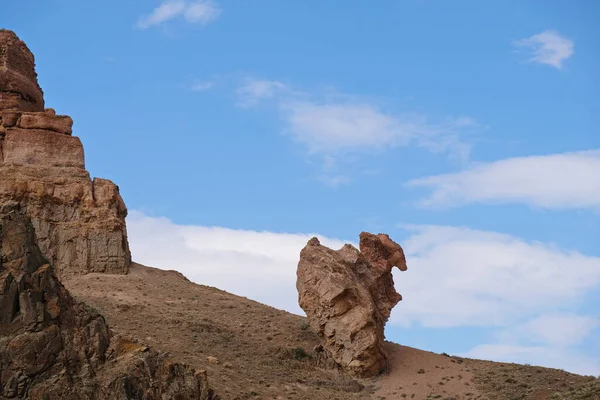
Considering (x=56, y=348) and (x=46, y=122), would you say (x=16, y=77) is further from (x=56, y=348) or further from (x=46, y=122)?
(x=56, y=348)

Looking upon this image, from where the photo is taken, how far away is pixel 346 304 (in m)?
50.8

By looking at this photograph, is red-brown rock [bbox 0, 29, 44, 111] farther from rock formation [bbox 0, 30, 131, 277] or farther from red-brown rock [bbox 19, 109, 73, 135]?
red-brown rock [bbox 19, 109, 73, 135]

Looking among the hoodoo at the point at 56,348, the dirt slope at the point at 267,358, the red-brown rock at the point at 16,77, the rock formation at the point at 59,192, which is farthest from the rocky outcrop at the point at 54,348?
the red-brown rock at the point at 16,77

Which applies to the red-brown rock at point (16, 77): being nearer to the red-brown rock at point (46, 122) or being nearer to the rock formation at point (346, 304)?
the red-brown rock at point (46, 122)

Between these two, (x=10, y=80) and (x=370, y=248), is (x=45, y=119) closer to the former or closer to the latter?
(x=10, y=80)

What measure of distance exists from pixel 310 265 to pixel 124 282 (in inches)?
439

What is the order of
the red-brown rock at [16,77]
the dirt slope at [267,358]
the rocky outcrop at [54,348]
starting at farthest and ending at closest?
the red-brown rock at [16,77]
the dirt slope at [267,358]
the rocky outcrop at [54,348]

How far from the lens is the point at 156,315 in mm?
51906

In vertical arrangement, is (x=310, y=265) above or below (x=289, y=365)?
above

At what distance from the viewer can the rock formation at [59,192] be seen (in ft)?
187

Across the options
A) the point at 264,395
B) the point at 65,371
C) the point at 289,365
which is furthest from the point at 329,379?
the point at 65,371

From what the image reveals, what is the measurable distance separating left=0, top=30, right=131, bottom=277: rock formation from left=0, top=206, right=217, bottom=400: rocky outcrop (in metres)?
25.8

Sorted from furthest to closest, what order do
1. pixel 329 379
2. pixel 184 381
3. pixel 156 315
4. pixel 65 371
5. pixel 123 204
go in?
1. pixel 123 204
2. pixel 156 315
3. pixel 329 379
4. pixel 184 381
5. pixel 65 371

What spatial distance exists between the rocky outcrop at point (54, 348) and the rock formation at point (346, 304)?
18.8 meters
